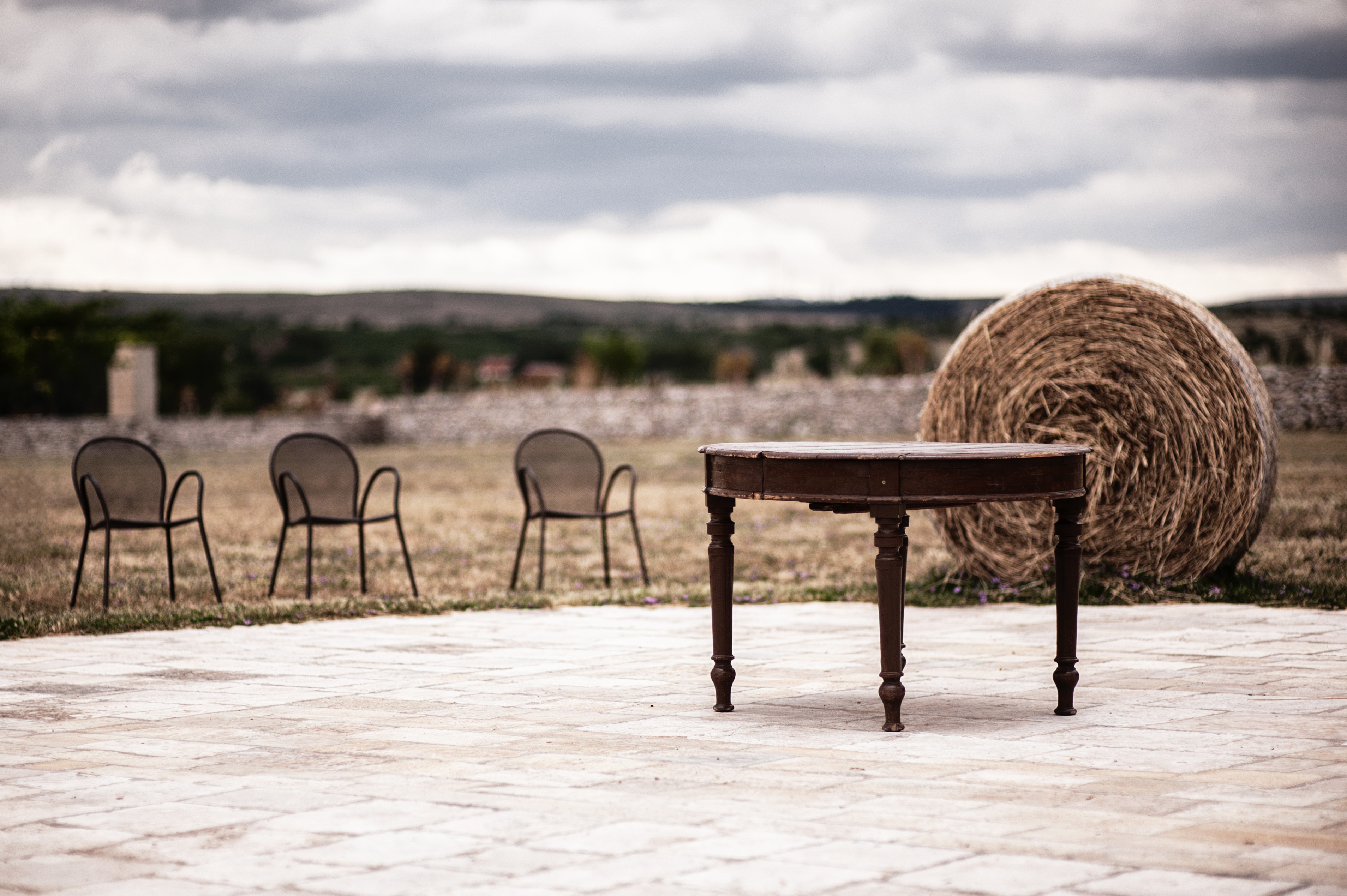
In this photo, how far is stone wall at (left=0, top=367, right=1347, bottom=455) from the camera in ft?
83.9

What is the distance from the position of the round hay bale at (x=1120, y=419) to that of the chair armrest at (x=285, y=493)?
3.51 meters

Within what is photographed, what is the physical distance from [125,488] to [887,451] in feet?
16.2

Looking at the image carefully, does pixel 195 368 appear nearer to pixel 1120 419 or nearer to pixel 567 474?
pixel 567 474

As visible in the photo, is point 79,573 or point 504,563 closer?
point 79,573

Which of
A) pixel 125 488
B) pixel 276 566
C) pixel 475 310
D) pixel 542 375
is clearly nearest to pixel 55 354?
pixel 542 375

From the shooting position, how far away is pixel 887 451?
4.53 meters

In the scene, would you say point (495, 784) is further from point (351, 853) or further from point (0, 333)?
point (0, 333)

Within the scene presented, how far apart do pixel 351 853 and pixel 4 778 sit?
1.37m

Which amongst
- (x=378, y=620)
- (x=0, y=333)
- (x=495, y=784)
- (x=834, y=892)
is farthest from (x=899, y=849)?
(x=0, y=333)

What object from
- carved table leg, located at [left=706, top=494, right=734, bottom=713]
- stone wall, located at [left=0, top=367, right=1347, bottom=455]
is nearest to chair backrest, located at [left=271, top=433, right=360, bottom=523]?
carved table leg, located at [left=706, top=494, right=734, bottom=713]

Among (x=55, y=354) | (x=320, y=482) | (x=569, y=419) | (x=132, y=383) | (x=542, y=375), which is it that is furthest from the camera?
(x=542, y=375)

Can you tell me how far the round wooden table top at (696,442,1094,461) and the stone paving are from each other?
84 centimetres

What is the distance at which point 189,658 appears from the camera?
20.4ft

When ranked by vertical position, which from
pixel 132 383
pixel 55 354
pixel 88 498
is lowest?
pixel 88 498
